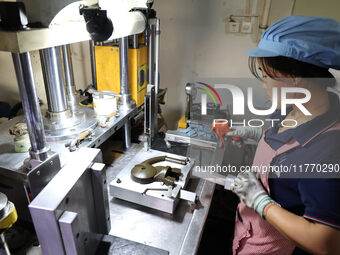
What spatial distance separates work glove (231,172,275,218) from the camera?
2.64ft

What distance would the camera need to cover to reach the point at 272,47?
0.77 meters

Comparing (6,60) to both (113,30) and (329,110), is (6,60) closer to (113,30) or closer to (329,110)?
(113,30)

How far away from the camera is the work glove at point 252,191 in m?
0.80

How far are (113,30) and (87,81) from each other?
1.55 m

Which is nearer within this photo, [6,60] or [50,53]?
[50,53]

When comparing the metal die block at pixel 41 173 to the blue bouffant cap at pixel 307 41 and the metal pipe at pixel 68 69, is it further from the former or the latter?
the blue bouffant cap at pixel 307 41

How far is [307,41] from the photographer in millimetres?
696

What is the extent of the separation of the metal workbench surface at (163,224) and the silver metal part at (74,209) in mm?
108

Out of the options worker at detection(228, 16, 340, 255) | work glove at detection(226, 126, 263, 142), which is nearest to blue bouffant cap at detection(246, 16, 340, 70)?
worker at detection(228, 16, 340, 255)

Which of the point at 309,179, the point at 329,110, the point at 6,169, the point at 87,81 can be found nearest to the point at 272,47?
the point at 329,110

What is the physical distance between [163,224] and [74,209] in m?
0.41

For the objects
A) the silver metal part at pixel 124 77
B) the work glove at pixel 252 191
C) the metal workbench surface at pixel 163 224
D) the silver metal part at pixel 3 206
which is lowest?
the metal workbench surface at pixel 163 224

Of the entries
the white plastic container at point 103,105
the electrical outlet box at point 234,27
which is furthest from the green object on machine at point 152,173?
the electrical outlet box at point 234,27

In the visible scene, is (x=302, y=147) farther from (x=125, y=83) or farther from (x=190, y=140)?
(x=125, y=83)
